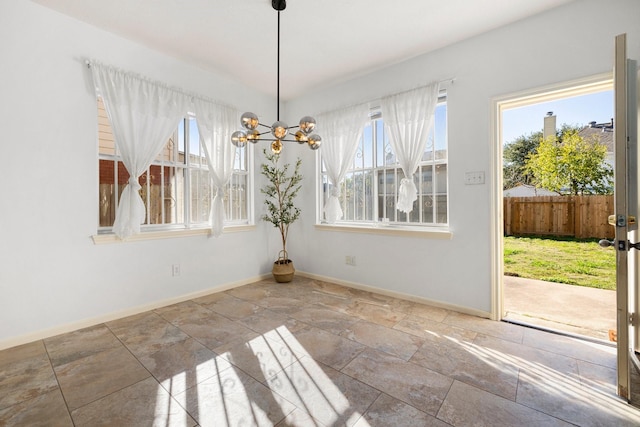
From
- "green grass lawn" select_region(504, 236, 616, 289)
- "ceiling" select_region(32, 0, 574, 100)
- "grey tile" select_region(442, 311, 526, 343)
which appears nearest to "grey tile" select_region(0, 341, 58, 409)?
"ceiling" select_region(32, 0, 574, 100)

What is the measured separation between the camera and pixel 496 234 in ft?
8.91

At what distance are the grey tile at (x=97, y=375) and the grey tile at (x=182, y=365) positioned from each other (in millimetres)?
92

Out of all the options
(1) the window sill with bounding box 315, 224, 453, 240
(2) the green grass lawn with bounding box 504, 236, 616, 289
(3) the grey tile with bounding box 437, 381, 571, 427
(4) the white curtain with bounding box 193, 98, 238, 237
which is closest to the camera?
(3) the grey tile with bounding box 437, 381, 571, 427

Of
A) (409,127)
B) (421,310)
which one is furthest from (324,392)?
(409,127)

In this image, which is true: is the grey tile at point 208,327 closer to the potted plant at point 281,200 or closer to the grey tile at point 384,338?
the grey tile at point 384,338

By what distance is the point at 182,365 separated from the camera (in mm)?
1993

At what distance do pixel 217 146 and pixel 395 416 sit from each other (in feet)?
11.0

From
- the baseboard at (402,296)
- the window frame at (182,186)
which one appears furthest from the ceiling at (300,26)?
the baseboard at (402,296)

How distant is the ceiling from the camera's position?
2.37 m

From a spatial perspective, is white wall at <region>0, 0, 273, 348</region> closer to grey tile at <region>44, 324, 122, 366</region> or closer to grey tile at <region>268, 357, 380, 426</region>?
grey tile at <region>44, 324, 122, 366</region>

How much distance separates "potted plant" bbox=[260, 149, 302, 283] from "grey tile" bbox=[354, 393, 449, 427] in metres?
2.61

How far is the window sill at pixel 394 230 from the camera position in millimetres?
3055

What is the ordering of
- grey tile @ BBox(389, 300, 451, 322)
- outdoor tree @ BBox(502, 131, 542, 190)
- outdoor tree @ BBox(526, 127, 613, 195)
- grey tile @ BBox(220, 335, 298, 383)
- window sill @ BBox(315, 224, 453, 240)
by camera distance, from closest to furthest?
grey tile @ BBox(220, 335, 298, 383), grey tile @ BBox(389, 300, 451, 322), window sill @ BBox(315, 224, 453, 240), outdoor tree @ BBox(526, 127, 613, 195), outdoor tree @ BBox(502, 131, 542, 190)

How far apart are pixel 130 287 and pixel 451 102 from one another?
3942mm
